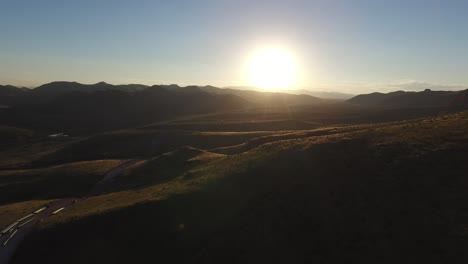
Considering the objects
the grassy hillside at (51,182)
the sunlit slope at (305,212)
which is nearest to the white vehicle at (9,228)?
the sunlit slope at (305,212)

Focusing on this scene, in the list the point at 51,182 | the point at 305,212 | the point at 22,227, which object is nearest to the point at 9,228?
the point at 22,227

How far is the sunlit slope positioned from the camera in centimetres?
2702

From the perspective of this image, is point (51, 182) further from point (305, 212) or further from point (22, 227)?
point (305, 212)

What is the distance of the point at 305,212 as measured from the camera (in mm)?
32344

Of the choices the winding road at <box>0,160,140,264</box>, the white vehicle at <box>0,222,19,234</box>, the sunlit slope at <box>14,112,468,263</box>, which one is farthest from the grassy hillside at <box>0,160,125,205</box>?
the sunlit slope at <box>14,112,468,263</box>

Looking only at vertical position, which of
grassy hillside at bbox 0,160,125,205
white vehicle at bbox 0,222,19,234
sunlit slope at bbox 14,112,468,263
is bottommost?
grassy hillside at bbox 0,160,125,205

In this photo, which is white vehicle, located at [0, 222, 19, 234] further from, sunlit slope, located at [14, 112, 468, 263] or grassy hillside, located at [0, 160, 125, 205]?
grassy hillside, located at [0, 160, 125, 205]

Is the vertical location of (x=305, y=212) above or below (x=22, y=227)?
above

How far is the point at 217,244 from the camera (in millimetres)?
31922

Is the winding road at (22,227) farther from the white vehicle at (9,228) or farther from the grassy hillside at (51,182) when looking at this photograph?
the grassy hillside at (51,182)

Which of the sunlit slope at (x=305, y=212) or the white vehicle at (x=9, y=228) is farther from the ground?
the sunlit slope at (x=305, y=212)

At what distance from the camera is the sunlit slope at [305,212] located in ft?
88.6

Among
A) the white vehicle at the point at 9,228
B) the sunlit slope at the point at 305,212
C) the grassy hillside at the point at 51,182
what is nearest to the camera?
the sunlit slope at the point at 305,212

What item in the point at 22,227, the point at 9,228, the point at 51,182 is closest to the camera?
the point at 22,227
